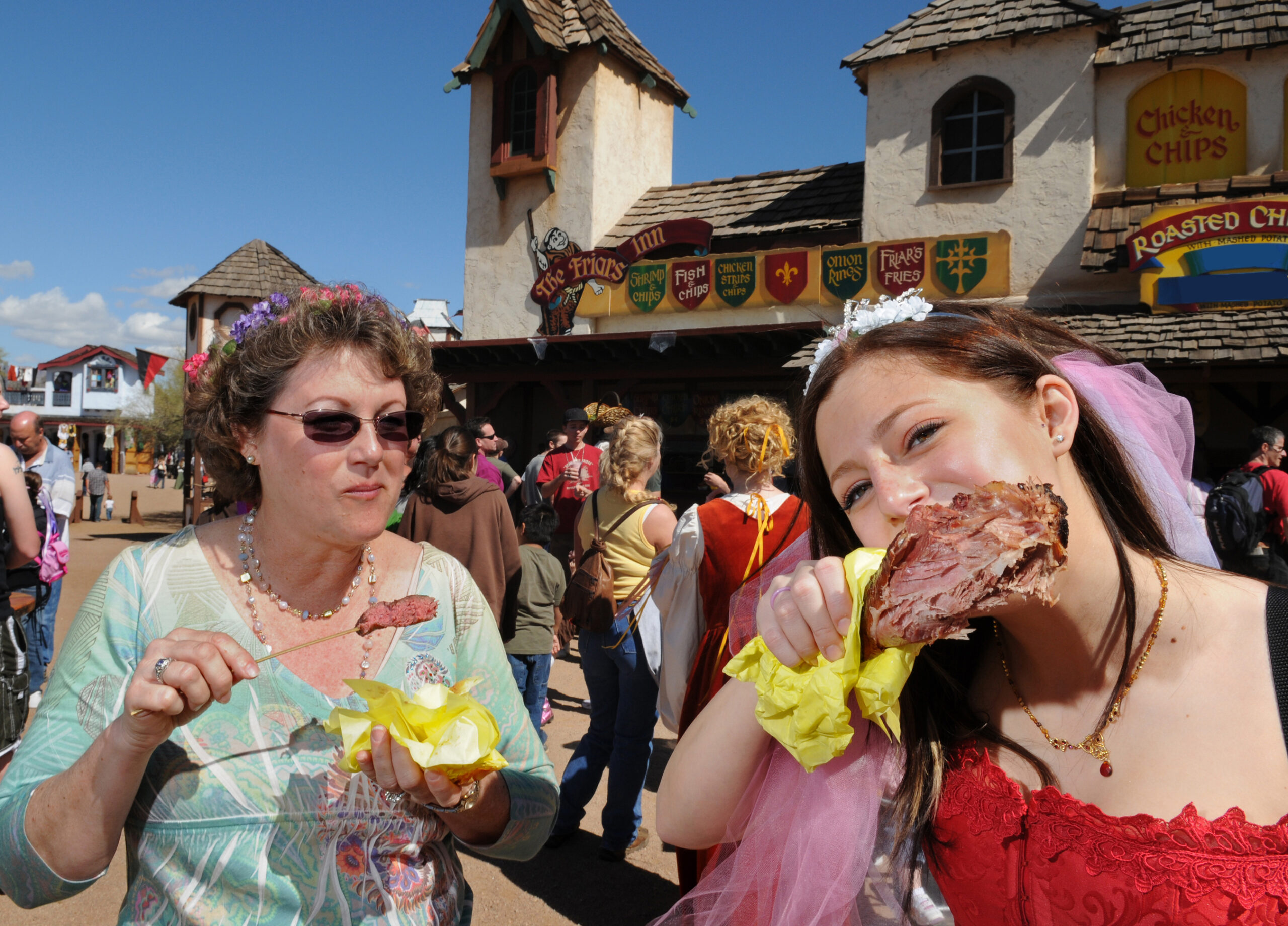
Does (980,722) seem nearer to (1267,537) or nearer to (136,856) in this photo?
(136,856)

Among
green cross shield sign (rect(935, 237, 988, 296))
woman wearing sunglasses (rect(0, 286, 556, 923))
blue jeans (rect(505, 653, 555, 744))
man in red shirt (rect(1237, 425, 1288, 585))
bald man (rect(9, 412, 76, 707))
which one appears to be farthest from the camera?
green cross shield sign (rect(935, 237, 988, 296))

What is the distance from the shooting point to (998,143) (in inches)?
415

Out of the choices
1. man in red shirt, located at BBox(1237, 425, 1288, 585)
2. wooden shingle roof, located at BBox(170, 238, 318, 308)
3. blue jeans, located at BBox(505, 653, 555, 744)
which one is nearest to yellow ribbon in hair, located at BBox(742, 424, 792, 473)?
blue jeans, located at BBox(505, 653, 555, 744)

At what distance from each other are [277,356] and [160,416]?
46719 mm

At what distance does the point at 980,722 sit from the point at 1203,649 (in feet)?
1.28

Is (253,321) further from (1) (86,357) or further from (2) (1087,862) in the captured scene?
(1) (86,357)

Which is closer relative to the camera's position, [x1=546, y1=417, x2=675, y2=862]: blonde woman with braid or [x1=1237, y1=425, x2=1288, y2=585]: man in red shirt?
[x1=546, y1=417, x2=675, y2=862]: blonde woman with braid

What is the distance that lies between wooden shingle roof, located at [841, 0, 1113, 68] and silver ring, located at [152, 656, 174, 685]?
1172cm

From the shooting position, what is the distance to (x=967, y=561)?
108cm

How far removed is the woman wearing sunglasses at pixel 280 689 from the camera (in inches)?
55.5

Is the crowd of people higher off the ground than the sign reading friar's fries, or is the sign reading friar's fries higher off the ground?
the sign reading friar's fries

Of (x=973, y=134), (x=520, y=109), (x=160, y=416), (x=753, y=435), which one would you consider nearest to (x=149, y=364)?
(x=160, y=416)

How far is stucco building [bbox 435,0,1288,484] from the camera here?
9000 millimetres

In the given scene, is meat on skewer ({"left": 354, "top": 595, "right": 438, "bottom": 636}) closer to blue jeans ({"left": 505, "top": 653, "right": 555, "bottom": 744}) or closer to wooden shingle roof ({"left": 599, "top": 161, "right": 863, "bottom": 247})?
blue jeans ({"left": 505, "top": 653, "right": 555, "bottom": 744})
